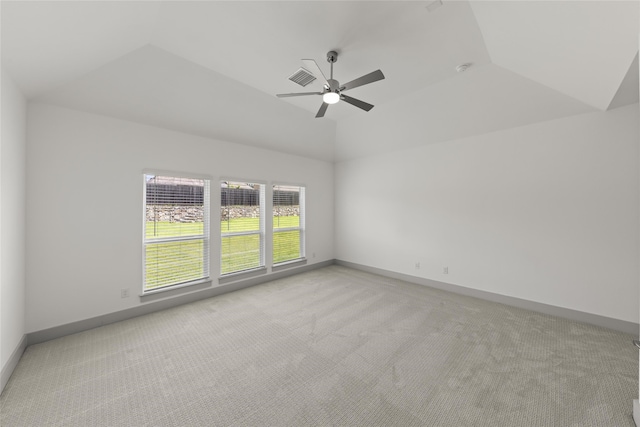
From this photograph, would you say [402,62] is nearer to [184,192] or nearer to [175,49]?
[175,49]

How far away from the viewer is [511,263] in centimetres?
375

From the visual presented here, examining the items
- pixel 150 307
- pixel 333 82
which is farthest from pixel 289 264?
pixel 333 82

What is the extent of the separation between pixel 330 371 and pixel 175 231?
3125 millimetres

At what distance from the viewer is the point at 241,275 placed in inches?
177

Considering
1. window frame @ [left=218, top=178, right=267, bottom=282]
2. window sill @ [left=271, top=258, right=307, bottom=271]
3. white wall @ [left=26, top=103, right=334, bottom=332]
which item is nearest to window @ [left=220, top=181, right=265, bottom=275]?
window frame @ [left=218, top=178, right=267, bottom=282]

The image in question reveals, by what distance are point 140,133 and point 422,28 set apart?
378cm

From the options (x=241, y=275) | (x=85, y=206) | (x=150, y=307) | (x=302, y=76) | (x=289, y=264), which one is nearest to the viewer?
(x=302, y=76)

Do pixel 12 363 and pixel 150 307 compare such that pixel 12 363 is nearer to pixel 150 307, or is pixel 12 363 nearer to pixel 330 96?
pixel 150 307

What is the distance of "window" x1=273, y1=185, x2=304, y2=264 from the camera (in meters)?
5.22

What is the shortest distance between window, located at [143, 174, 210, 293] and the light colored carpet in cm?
61

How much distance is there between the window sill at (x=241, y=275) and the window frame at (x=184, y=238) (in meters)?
0.26

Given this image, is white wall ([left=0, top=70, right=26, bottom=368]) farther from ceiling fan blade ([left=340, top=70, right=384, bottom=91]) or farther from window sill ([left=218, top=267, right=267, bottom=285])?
ceiling fan blade ([left=340, top=70, right=384, bottom=91])

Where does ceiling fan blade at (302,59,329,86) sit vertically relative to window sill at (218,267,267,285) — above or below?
above

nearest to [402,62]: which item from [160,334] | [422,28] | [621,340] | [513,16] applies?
[422,28]
